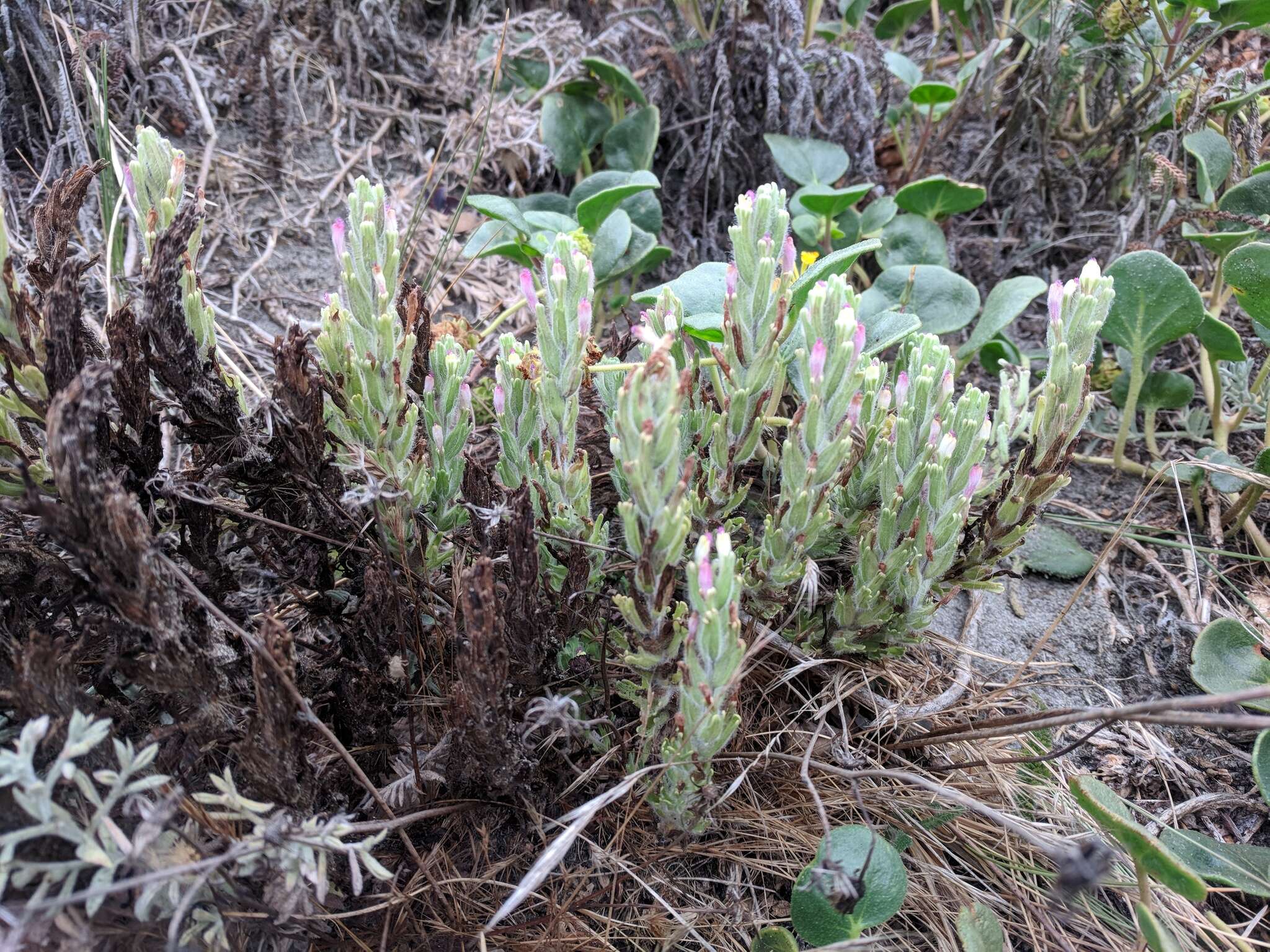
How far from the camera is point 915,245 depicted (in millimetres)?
2812

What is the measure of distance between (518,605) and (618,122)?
92.3 inches

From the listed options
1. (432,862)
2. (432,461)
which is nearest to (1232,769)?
(432,862)

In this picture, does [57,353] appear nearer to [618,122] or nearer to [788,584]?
[788,584]

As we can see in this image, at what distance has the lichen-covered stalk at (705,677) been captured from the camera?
123cm

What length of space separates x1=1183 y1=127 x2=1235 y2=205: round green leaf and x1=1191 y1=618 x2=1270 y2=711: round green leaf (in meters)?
1.44

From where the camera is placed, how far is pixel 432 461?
1759 mm

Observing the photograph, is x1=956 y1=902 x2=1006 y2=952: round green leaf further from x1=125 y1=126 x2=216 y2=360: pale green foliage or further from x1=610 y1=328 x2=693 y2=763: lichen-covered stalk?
x1=125 y1=126 x2=216 y2=360: pale green foliage

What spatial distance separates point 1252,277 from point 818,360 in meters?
1.39

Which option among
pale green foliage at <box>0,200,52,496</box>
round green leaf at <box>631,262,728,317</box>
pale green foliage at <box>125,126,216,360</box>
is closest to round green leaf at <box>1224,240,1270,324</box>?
round green leaf at <box>631,262,728,317</box>

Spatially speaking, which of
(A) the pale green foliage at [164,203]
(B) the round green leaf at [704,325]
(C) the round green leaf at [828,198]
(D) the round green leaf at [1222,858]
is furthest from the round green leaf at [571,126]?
(D) the round green leaf at [1222,858]

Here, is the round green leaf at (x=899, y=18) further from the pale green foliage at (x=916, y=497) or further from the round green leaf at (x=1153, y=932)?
the round green leaf at (x=1153, y=932)

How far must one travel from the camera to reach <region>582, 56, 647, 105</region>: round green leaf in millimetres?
3010

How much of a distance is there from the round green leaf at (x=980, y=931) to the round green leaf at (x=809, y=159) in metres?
2.29

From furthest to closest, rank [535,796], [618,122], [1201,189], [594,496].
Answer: [618,122]
[1201,189]
[594,496]
[535,796]
